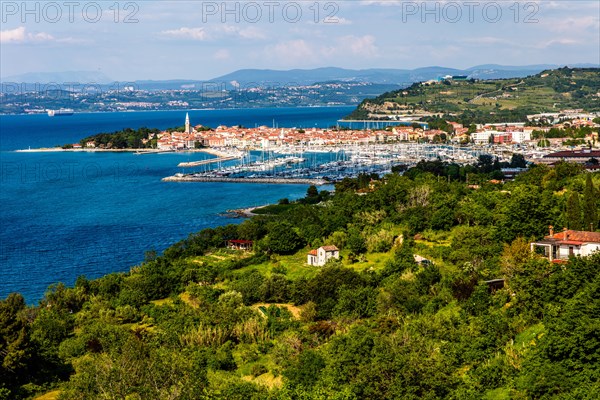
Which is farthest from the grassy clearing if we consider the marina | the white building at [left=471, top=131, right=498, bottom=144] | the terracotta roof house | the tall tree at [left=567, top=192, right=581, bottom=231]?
the white building at [left=471, top=131, right=498, bottom=144]

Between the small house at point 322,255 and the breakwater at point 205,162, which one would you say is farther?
the breakwater at point 205,162

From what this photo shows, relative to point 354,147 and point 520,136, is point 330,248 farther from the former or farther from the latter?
point 520,136

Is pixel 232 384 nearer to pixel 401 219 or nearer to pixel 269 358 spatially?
pixel 269 358

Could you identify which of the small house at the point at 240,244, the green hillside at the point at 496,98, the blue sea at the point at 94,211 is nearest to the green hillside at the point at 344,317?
the small house at the point at 240,244

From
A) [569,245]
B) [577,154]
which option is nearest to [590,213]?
[569,245]

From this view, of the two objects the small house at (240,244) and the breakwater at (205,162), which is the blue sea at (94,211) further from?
the small house at (240,244)

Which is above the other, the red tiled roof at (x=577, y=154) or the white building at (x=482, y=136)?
the white building at (x=482, y=136)
